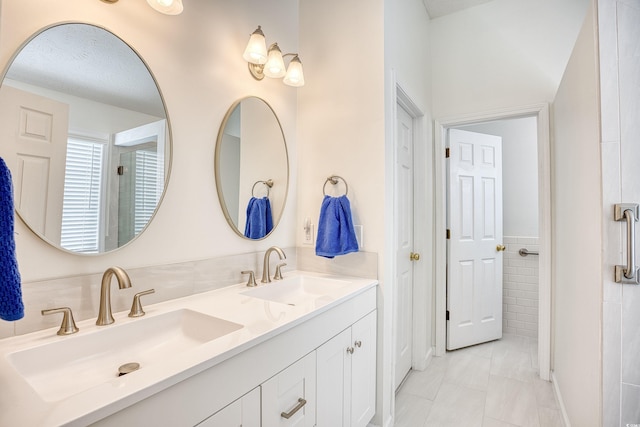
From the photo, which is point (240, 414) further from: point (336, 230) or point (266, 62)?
point (266, 62)

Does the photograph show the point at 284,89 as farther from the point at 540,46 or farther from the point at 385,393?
the point at 540,46

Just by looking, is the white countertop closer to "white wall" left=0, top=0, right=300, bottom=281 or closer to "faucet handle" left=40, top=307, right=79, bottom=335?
"faucet handle" left=40, top=307, right=79, bottom=335

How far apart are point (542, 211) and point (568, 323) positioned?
2.90 feet

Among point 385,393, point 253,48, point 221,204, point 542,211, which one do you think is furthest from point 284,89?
point 542,211

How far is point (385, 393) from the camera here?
172 cm

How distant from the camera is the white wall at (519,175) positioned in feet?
10.5

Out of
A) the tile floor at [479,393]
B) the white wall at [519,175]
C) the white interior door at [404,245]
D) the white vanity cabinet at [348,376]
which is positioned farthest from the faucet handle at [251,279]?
the white wall at [519,175]

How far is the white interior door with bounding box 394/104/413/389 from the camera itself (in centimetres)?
219

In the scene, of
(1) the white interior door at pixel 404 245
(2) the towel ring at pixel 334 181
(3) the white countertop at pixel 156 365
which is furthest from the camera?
(1) the white interior door at pixel 404 245

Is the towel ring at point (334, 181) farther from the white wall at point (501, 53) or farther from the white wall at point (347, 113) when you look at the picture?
the white wall at point (501, 53)

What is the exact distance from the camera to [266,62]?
1.65 meters

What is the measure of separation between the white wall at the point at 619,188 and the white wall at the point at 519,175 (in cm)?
205

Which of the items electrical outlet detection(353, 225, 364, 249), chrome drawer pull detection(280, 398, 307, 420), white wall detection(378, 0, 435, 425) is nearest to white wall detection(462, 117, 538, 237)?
white wall detection(378, 0, 435, 425)

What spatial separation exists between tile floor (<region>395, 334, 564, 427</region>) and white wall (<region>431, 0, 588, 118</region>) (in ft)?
6.97
